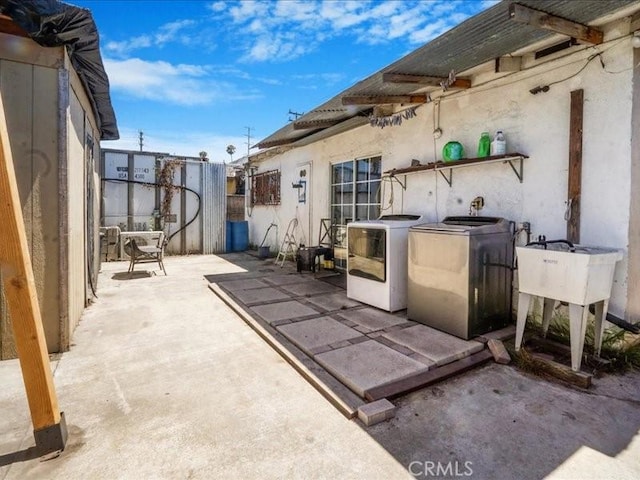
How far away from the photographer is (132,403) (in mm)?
2199

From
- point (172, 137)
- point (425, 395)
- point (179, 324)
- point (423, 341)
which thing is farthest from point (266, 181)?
point (172, 137)

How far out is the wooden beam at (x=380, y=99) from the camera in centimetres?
418

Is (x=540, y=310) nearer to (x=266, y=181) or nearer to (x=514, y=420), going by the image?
(x=514, y=420)

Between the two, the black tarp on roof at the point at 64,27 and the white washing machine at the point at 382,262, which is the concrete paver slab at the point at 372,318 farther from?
the black tarp on roof at the point at 64,27

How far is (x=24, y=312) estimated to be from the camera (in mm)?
1669

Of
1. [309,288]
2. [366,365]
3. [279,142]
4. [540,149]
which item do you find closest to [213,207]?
[279,142]

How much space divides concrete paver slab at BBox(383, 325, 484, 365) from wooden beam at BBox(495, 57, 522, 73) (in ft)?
9.27

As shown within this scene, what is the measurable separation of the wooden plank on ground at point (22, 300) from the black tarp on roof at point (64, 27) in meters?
1.30

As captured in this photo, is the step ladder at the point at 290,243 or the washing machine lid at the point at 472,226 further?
the step ladder at the point at 290,243

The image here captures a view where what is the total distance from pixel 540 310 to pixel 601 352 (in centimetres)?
Answer: 63

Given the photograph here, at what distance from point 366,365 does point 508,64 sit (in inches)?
133

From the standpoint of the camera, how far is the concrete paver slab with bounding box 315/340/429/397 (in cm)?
237

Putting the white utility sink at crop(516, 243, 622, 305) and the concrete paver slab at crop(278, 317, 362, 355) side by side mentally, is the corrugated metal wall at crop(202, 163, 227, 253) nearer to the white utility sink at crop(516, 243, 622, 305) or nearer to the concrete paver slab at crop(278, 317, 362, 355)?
the concrete paver slab at crop(278, 317, 362, 355)
